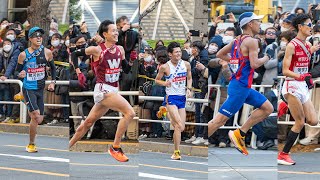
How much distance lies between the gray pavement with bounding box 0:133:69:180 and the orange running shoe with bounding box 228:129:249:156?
2.11m

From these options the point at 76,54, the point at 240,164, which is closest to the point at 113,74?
the point at 76,54

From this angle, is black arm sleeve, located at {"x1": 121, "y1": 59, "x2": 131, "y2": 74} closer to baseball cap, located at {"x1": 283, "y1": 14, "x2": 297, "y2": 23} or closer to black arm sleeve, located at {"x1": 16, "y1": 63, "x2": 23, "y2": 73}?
baseball cap, located at {"x1": 283, "y1": 14, "x2": 297, "y2": 23}

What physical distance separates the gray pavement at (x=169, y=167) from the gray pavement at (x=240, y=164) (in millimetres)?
70

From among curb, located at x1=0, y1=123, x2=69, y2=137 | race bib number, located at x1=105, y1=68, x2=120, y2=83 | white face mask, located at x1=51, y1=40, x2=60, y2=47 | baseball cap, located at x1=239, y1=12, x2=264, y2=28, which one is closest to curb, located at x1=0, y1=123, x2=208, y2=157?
race bib number, located at x1=105, y1=68, x2=120, y2=83

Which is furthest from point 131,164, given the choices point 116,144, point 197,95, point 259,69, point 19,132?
point 19,132

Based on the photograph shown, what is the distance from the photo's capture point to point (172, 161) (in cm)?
526

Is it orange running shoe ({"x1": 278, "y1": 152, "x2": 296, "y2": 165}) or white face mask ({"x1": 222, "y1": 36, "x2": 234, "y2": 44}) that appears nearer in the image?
white face mask ({"x1": 222, "y1": 36, "x2": 234, "y2": 44})

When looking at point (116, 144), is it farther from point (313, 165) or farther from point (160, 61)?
point (313, 165)

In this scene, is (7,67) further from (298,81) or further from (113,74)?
(298,81)

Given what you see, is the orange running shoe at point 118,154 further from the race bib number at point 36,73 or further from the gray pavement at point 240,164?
the race bib number at point 36,73

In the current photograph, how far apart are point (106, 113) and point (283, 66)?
1538 mm

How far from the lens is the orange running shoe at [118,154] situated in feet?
17.7

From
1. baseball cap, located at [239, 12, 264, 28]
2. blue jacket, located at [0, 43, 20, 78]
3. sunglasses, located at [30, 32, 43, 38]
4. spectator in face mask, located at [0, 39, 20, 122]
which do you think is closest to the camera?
baseball cap, located at [239, 12, 264, 28]

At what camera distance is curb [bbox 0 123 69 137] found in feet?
20.8
